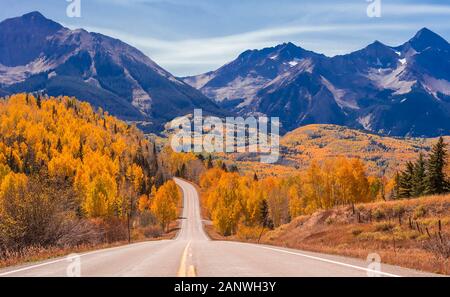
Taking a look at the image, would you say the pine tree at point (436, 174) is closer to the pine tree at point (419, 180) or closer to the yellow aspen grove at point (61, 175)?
the pine tree at point (419, 180)

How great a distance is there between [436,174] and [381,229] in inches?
1114

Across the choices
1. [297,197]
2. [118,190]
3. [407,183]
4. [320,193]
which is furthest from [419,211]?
[118,190]

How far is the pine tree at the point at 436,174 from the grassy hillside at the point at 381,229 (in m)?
18.9

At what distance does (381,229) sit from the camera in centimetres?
3519

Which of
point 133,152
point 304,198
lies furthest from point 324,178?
point 133,152

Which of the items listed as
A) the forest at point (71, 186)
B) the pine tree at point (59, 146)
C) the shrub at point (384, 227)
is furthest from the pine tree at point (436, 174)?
the pine tree at point (59, 146)

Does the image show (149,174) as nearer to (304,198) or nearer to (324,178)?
(304,198)

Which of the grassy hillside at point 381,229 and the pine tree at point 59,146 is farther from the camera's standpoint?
the pine tree at point 59,146

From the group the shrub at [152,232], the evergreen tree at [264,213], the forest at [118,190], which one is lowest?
the shrub at [152,232]

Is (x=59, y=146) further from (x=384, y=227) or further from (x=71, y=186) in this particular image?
(x=384, y=227)

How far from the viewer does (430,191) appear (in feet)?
194

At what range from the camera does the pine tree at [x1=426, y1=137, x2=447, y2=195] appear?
5903 centimetres

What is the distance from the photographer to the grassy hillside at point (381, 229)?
85.1ft
